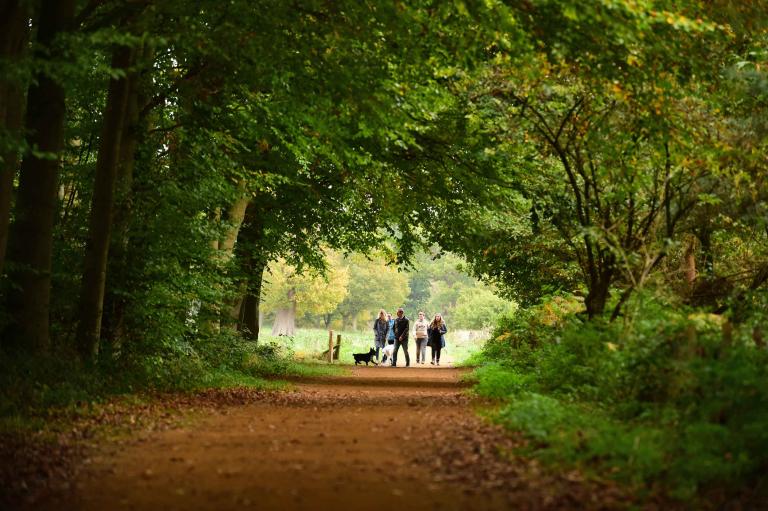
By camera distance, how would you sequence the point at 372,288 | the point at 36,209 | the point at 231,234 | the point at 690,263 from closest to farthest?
the point at 36,209 < the point at 690,263 < the point at 231,234 < the point at 372,288

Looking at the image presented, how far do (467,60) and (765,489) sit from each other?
699cm

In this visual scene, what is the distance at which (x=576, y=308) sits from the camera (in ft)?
53.3

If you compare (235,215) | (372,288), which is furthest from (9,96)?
(372,288)

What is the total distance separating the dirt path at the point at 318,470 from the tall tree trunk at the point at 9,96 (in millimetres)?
3927

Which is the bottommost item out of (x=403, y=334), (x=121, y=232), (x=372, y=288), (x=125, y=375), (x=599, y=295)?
(x=125, y=375)

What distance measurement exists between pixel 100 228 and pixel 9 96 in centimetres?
228

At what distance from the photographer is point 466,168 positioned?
721 inches

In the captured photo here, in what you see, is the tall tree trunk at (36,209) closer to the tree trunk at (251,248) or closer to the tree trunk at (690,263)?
the tree trunk at (251,248)

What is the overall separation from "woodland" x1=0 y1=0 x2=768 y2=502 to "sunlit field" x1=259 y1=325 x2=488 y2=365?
12229mm

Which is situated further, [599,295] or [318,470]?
[599,295]

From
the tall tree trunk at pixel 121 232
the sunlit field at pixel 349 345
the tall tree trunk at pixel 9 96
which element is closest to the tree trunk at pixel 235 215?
the tall tree trunk at pixel 121 232

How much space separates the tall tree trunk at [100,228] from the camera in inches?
527

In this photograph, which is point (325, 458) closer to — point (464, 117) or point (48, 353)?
point (48, 353)

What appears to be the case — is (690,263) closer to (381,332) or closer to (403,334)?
(403,334)
